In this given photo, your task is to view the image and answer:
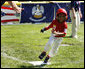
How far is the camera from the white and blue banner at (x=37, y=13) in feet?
65.8

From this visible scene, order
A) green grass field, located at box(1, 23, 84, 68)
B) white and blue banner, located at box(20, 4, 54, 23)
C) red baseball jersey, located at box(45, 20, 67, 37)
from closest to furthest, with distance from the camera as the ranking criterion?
red baseball jersey, located at box(45, 20, 67, 37), green grass field, located at box(1, 23, 84, 68), white and blue banner, located at box(20, 4, 54, 23)

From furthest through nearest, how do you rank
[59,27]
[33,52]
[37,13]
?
[37,13], [33,52], [59,27]

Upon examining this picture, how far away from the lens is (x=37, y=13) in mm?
20156

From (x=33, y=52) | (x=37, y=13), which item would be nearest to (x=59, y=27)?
(x=33, y=52)

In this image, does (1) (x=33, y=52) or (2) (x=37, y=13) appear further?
(2) (x=37, y=13)

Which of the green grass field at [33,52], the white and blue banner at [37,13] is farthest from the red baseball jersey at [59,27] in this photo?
the white and blue banner at [37,13]

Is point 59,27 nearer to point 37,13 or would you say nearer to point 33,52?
point 33,52

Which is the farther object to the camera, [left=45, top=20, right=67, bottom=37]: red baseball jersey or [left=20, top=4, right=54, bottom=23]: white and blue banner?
[left=20, top=4, right=54, bottom=23]: white and blue banner

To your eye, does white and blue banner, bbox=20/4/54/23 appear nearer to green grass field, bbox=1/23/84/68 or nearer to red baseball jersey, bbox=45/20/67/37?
green grass field, bbox=1/23/84/68

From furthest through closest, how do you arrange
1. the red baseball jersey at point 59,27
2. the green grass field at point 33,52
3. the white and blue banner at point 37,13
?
1. the white and blue banner at point 37,13
2. the green grass field at point 33,52
3. the red baseball jersey at point 59,27

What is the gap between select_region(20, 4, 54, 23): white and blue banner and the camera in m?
20.0

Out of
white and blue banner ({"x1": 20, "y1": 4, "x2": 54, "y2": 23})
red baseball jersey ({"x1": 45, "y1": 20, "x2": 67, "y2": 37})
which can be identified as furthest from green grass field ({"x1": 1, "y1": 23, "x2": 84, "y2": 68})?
white and blue banner ({"x1": 20, "y1": 4, "x2": 54, "y2": 23})

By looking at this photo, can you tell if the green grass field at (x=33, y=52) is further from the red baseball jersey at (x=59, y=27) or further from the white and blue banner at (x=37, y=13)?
the white and blue banner at (x=37, y=13)

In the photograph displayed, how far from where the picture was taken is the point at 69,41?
12.0m
